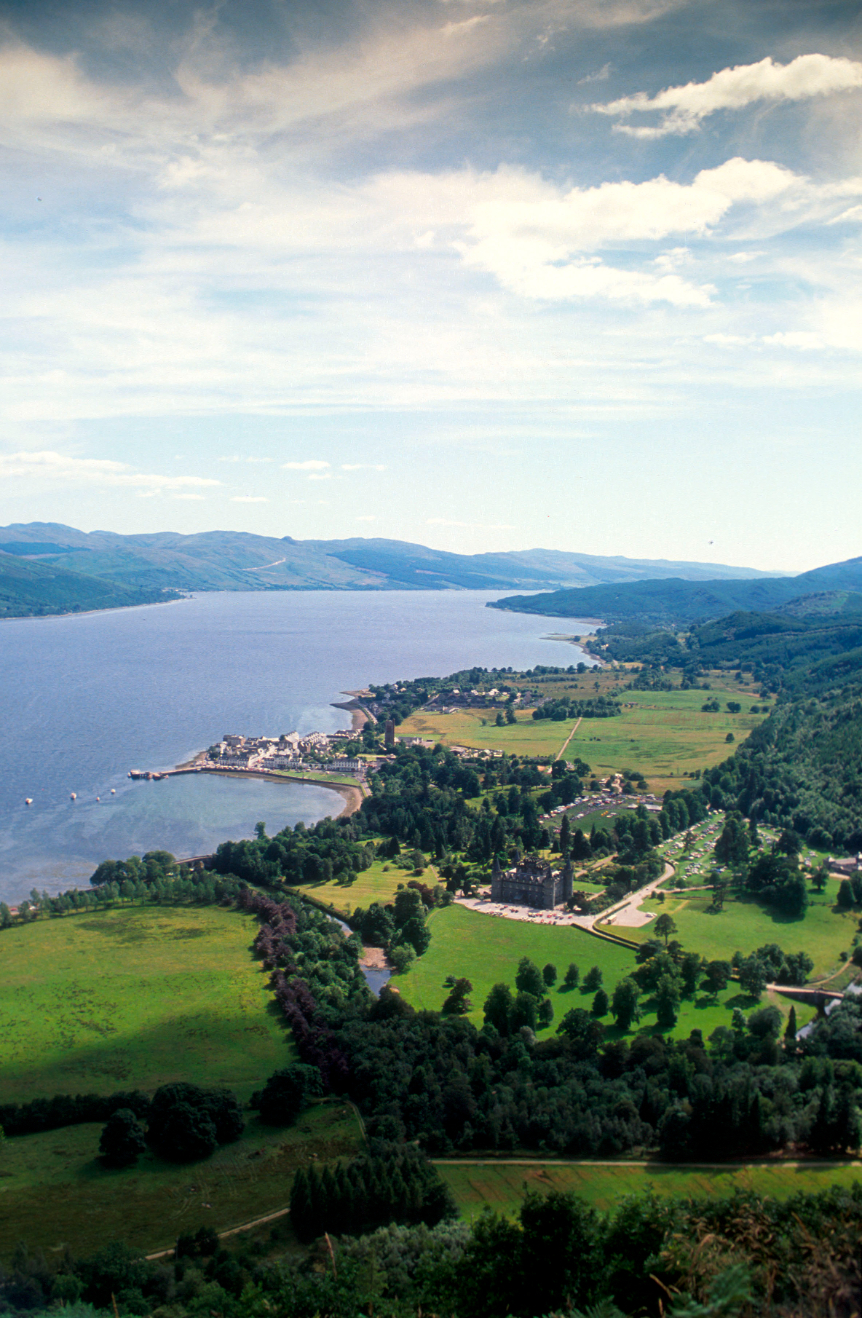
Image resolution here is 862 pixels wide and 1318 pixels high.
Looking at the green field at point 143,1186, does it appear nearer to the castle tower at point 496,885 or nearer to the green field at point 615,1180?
the green field at point 615,1180

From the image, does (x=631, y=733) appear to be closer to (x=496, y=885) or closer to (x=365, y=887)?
(x=496, y=885)

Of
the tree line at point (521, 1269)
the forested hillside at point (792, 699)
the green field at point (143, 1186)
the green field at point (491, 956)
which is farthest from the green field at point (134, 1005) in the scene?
the forested hillside at point (792, 699)

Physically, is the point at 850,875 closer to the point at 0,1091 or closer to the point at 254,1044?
the point at 254,1044

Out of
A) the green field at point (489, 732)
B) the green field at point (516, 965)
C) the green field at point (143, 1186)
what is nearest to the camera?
the green field at point (143, 1186)

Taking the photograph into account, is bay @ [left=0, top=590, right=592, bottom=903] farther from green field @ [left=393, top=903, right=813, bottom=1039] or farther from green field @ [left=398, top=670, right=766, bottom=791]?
green field @ [left=393, top=903, right=813, bottom=1039]

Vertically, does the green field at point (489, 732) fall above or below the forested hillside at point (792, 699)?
below

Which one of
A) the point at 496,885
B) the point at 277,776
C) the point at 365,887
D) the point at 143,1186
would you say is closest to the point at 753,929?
the point at 496,885
